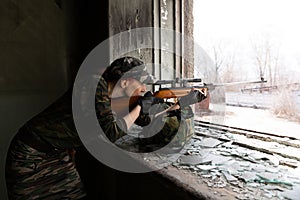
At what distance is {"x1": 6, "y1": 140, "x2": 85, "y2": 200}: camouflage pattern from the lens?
1188mm

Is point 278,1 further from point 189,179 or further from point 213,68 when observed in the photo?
point 189,179

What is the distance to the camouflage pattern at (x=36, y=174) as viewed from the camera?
119 centimetres

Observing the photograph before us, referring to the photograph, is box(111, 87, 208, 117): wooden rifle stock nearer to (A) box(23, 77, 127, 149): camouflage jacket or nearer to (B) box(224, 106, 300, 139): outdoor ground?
(A) box(23, 77, 127, 149): camouflage jacket

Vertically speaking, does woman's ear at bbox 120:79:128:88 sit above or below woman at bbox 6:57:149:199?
above

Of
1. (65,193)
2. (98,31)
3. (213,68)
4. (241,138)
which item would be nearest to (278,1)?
(213,68)

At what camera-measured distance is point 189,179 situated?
88cm

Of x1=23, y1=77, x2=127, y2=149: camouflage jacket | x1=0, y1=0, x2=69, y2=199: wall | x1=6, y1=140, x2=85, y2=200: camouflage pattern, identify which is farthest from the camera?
x1=0, y1=0, x2=69, y2=199: wall

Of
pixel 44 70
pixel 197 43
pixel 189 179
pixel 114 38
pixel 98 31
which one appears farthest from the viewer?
pixel 44 70

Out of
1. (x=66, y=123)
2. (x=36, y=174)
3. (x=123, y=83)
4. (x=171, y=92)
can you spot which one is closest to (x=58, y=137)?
(x=66, y=123)

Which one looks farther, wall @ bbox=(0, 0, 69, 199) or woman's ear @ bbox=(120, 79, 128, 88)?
wall @ bbox=(0, 0, 69, 199)

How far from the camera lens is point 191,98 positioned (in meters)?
1.15

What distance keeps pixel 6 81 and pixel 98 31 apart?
0.77 m

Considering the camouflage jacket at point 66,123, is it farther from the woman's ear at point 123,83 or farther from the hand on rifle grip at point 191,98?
the hand on rifle grip at point 191,98

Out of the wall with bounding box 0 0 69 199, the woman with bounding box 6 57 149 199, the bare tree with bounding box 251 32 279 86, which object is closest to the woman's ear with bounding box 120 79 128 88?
the woman with bounding box 6 57 149 199
